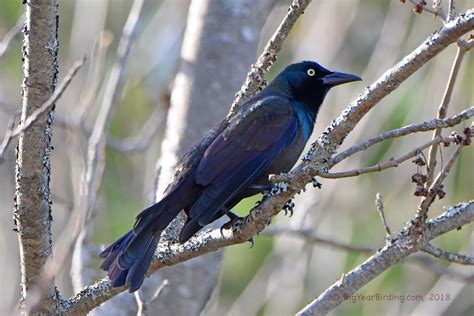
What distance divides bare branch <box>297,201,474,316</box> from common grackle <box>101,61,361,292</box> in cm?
63

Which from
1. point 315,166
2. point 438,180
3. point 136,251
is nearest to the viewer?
point 315,166

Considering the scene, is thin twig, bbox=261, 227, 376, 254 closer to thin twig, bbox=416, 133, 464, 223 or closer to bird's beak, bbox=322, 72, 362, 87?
bird's beak, bbox=322, 72, 362, 87

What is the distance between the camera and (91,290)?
3.31 meters

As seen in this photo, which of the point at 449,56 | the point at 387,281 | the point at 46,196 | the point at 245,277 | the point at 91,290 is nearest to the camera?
the point at 46,196

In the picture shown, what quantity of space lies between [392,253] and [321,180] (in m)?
4.50

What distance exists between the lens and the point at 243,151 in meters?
4.29

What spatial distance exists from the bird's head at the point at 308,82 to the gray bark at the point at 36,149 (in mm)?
2198

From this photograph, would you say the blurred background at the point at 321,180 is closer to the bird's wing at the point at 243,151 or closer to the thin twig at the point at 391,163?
the bird's wing at the point at 243,151

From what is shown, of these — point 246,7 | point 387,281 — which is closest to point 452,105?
point 387,281

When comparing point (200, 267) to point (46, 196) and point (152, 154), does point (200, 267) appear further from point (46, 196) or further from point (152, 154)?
point (152, 154)

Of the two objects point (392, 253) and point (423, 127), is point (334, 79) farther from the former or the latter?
point (423, 127)

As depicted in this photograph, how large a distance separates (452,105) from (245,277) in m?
2.95

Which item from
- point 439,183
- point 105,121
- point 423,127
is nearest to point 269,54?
point 105,121

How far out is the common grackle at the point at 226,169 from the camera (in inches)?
144
